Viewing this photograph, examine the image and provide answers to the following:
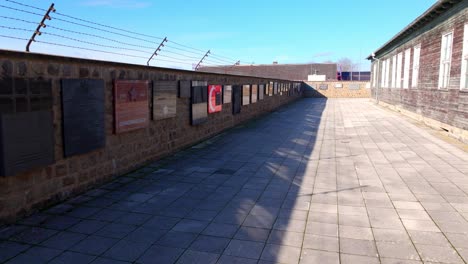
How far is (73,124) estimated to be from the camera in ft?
19.1

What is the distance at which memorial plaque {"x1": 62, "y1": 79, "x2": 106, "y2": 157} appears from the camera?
5.68 m

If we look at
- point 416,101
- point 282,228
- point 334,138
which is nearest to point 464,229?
point 282,228

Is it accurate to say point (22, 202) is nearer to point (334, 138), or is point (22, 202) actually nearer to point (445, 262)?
point (445, 262)

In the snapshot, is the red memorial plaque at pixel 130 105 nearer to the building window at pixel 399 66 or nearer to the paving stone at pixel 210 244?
the paving stone at pixel 210 244

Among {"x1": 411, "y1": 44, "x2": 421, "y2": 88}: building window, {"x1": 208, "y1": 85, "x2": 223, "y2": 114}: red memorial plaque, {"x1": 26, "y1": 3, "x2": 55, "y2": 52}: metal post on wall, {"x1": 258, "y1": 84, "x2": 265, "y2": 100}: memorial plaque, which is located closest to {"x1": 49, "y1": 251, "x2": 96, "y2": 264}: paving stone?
{"x1": 26, "y1": 3, "x2": 55, "y2": 52}: metal post on wall

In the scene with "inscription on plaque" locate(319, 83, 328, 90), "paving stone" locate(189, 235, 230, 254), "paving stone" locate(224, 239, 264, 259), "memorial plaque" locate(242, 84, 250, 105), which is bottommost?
"paving stone" locate(189, 235, 230, 254)

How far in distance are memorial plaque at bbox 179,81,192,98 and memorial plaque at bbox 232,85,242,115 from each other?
464cm

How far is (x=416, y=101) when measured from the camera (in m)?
18.5

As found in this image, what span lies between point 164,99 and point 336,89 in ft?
138

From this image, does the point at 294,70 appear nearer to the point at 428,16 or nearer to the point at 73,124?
the point at 428,16

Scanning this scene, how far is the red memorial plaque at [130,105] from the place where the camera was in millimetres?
6992

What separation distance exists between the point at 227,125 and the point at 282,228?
32.6 feet

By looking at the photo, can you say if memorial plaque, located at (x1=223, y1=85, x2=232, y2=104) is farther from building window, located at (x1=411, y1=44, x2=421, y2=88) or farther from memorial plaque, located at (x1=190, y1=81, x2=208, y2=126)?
building window, located at (x1=411, y1=44, x2=421, y2=88)

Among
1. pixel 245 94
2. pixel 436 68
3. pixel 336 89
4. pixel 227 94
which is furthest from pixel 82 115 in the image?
pixel 336 89
